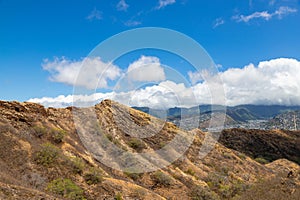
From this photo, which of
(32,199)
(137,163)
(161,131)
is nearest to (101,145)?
(137,163)

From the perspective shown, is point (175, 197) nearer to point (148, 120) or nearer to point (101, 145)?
point (101, 145)

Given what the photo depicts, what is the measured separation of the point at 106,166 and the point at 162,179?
201 inches

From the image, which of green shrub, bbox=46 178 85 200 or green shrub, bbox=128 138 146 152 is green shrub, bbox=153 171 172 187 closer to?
green shrub, bbox=128 138 146 152

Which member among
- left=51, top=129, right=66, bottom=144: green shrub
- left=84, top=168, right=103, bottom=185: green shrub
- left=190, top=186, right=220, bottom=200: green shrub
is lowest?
left=190, top=186, right=220, bottom=200: green shrub

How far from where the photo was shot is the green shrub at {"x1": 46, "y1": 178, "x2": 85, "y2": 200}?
58.5 feet

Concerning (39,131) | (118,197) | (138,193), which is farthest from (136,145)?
(118,197)

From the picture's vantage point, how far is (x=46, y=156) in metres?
20.6

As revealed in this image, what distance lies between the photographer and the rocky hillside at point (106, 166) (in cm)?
1886

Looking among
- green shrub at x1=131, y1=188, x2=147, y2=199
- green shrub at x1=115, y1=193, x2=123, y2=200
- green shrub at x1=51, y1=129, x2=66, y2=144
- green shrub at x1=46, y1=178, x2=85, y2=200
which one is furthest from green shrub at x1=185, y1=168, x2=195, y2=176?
green shrub at x1=46, y1=178, x2=85, y2=200

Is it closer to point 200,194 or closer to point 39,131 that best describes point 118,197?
point 200,194

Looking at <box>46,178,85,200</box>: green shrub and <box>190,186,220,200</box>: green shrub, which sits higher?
<box>46,178,85,200</box>: green shrub

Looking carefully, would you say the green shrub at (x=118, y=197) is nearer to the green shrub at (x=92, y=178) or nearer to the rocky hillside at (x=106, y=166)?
the rocky hillside at (x=106, y=166)

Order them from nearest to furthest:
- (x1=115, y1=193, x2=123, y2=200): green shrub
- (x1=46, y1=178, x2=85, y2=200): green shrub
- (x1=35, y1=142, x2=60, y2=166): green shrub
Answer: (x1=46, y1=178, x2=85, y2=200): green shrub → (x1=35, y1=142, x2=60, y2=166): green shrub → (x1=115, y1=193, x2=123, y2=200): green shrub

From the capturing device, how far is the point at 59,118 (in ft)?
105
